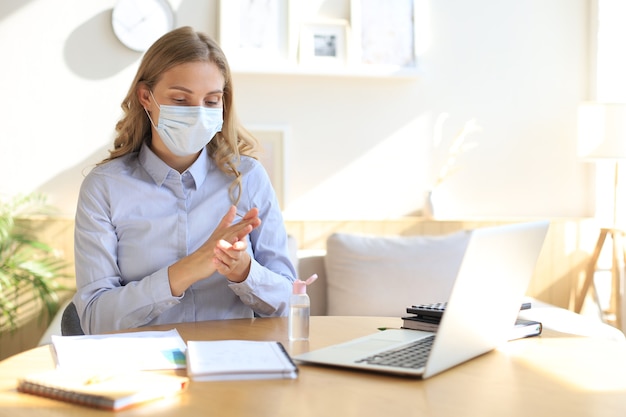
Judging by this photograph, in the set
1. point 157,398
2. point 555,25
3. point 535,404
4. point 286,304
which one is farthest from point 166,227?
point 555,25

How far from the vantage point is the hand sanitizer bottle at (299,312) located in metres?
1.59

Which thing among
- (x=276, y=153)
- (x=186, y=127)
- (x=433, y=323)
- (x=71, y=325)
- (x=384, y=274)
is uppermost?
(x=186, y=127)

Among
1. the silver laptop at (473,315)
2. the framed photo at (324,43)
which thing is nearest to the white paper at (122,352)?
the silver laptop at (473,315)

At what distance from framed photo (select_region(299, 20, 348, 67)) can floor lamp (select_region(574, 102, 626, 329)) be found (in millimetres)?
1109

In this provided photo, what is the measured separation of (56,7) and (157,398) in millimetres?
2896

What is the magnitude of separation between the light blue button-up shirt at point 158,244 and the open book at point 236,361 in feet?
1.43

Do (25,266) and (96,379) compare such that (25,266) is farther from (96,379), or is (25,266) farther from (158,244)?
(96,379)

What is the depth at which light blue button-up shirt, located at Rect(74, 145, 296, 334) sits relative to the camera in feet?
6.10

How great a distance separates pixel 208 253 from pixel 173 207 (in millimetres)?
372

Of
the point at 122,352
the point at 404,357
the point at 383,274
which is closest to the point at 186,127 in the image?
the point at 122,352

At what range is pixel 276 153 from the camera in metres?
3.81

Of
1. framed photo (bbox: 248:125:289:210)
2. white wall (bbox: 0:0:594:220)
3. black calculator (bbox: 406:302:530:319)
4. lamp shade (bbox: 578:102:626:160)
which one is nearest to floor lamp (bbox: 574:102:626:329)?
lamp shade (bbox: 578:102:626:160)

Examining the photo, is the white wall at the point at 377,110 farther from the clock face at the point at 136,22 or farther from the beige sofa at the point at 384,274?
the beige sofa at the point at 384,274

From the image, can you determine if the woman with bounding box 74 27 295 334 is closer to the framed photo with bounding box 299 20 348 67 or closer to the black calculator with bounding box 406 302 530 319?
the black calculator with bounding box 406 302 530 319
